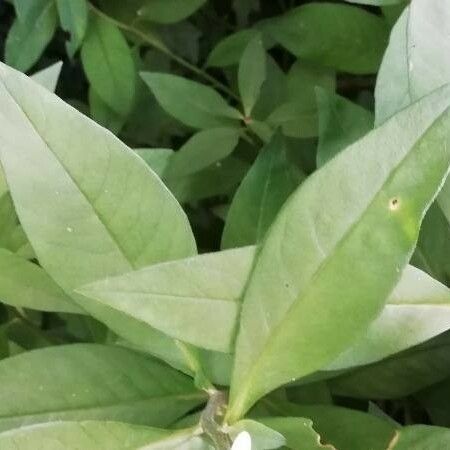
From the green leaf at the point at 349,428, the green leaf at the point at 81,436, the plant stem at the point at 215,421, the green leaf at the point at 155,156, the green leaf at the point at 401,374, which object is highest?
the green leaf at the point at 155,156

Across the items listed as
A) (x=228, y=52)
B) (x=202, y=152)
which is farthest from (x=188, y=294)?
(x=228, y=52)

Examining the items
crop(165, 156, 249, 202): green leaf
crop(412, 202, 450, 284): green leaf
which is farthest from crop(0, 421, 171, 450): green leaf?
crop(165, 156, 249, 202): green leaf

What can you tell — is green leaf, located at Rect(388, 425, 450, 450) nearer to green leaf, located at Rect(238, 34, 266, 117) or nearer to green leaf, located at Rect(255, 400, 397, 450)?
green leaf, located at Rect(255, 400, 397, 450)

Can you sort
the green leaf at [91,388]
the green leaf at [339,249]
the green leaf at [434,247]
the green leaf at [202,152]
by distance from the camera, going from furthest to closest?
the green leaf at [202,152]
the green leaf at [434,247]
the green leaf at [91,388]
the green leaf at [339,249]

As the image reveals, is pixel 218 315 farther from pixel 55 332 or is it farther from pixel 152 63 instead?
pixel 152 63

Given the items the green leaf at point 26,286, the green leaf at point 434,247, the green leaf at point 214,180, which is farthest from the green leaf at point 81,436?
the green leaf at point 214,180

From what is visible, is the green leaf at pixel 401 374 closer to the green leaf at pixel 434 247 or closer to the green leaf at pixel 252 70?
the green leaf at pixel 434 247

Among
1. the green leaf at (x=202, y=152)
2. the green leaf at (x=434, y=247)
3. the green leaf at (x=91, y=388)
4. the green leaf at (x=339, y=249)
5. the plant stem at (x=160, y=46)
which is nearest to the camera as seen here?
the green leaf at (x=339, y=249)

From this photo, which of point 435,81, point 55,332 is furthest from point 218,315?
point 55,332
